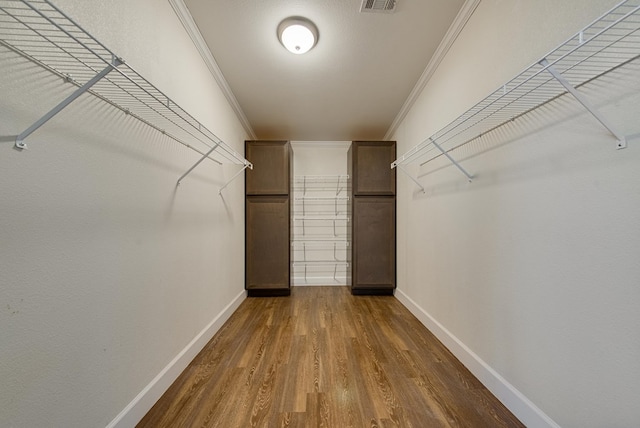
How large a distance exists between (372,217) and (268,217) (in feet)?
4.47

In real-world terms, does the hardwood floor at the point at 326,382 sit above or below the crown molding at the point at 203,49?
below

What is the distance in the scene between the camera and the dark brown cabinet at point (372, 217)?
134 inches

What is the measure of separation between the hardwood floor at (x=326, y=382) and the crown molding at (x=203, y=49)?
221cm

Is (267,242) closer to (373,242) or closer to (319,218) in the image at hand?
(319,218)

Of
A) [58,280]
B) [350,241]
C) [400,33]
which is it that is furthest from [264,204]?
[58,280]

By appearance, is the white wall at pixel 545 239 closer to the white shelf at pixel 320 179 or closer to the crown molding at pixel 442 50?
the crown molding at pixel 442 50

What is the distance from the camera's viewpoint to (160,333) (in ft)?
4.68

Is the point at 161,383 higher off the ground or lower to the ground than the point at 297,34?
lower

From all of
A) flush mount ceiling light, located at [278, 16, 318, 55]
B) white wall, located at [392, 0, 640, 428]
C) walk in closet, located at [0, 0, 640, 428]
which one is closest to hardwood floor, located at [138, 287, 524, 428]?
walk in closet, located at [0, 0, 640, 428]

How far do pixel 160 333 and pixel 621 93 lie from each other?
2222 mm

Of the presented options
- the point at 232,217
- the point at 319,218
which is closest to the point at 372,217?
the point at 319,218

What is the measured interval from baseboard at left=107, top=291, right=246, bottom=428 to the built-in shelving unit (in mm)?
1968

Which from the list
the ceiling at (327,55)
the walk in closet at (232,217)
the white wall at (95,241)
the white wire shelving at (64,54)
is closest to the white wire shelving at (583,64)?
the walk in closet at (232,217)

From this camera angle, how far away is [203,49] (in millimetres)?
1927
